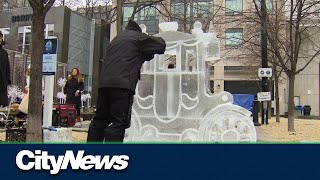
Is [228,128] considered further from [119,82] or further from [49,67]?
[49,67]

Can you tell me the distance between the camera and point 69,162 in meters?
2.91

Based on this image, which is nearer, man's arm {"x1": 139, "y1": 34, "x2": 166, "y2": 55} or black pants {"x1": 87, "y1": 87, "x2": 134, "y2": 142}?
black pants {"x1": 87, "y1": 87, "x2": 134, "y2": 142}

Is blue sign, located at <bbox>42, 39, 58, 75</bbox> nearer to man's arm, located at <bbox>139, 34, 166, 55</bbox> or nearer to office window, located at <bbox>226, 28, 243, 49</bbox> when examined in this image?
man's arm, located at <bbox>139, 34, 166, 55</bbox>

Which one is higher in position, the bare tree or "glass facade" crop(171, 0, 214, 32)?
"glass facade" crop(171, 0, 214, 32)

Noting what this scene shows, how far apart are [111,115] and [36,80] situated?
2145 mm

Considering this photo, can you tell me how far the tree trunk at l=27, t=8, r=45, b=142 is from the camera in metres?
6.59

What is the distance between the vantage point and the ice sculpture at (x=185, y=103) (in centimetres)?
755

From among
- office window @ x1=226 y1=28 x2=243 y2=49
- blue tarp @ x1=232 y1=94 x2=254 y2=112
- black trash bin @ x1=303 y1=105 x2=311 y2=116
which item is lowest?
black trash bin @ x1=303 y1=105 x2=311 y2=116

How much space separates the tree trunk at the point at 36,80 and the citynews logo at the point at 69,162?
375 cm

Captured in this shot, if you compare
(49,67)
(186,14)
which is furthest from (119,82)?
(186,14)

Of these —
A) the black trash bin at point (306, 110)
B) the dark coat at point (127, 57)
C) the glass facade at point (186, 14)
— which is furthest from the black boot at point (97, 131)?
the black trash bin at point (306, 110)

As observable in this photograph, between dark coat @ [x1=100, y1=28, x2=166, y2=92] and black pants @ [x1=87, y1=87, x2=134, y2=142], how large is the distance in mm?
107

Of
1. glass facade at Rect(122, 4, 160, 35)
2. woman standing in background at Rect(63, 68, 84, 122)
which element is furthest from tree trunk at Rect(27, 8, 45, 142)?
glass facade at Rect(122, 4, 160, 35)

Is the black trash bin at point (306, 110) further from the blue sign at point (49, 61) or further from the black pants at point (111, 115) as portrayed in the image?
the black pants at point (111, 115)
